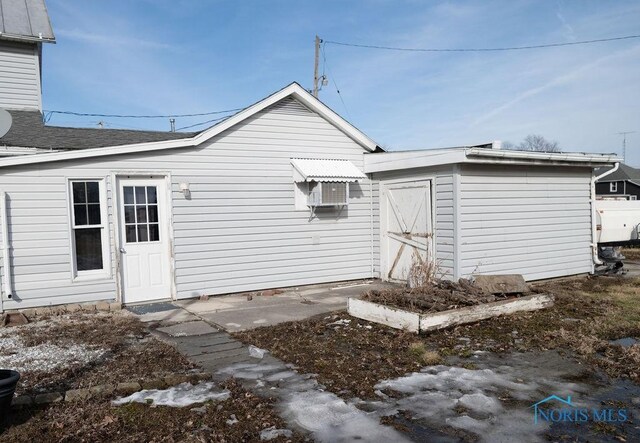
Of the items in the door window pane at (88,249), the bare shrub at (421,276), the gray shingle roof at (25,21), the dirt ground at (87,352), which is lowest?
the dirt ground at (87,352)

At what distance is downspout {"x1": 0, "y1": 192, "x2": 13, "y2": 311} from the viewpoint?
7.12 m

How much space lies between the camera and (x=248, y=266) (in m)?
9.21

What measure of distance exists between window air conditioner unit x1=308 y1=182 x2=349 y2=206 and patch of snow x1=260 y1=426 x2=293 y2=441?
6.35 m

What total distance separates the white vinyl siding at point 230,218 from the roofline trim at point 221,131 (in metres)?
0.13

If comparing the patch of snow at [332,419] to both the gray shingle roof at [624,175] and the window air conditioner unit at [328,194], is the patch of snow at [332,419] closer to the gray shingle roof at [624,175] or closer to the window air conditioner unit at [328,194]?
the window air conditioner unit at [328,194]

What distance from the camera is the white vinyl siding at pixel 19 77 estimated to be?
11250mm

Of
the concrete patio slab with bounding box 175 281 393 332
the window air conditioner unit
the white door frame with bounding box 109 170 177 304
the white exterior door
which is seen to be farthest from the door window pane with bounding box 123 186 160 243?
the window air conditioner unit

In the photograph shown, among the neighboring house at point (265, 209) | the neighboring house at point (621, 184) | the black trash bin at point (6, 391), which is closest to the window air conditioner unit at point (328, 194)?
the neighboring house at point (265, 209)

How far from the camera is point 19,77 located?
1141 centimetres

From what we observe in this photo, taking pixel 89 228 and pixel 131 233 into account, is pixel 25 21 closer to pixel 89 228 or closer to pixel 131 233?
pixel 89 228

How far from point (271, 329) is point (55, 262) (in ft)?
12.7

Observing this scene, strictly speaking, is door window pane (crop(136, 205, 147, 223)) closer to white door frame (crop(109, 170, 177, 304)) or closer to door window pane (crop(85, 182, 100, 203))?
white door frame (crop(109, 170, 177, 304))

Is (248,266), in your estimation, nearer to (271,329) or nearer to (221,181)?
(221,181)

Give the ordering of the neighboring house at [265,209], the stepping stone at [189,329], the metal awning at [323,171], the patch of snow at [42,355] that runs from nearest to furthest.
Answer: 1. the patch of snow at [42,355]
2. the stepping stone at [189,329]
3. the neighboring house at [265,209]
4. the metal awning at [323,171]
